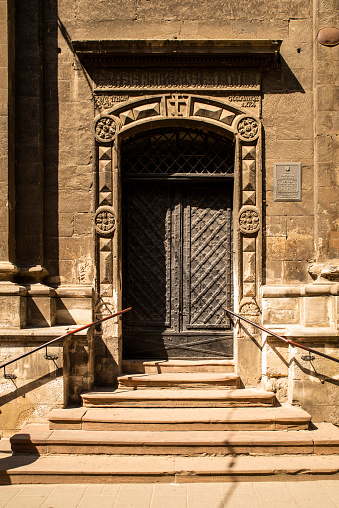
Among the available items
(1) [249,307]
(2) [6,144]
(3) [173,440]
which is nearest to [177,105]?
(2) [6,144]

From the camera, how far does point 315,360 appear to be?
5.49 metres

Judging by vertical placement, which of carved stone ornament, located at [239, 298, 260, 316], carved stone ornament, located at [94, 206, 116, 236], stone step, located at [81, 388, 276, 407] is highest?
carved stone ornament, located at [94, 206, 116, 236]

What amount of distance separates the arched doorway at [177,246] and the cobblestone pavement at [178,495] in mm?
2300

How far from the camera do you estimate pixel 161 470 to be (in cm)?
439

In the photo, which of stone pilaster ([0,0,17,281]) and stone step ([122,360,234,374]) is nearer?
stone pilaster ([0,0,17,281])

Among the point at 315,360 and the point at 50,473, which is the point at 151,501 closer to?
the point at 50,473

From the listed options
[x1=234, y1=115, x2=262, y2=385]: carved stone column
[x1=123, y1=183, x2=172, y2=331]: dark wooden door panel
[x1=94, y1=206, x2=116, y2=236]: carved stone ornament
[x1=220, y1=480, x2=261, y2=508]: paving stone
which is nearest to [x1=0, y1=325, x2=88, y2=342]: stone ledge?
[x1=123, y1=183, x2=172, y2=331]: dark wooden door panel

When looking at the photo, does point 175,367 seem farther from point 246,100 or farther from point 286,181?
point 246,100

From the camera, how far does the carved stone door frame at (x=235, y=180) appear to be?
6.04 metres

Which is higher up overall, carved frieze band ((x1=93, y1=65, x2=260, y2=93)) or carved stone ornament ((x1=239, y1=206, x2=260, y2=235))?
carved frieze band ((x1=93, y1=65, x2=260, y2=93))

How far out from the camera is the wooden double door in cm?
645

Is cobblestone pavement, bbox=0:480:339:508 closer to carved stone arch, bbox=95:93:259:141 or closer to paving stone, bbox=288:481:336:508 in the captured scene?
paving stone, bbox=288:481:336:508

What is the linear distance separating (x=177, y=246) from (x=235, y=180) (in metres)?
1.30

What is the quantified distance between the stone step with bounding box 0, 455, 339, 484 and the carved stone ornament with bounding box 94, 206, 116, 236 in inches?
116
